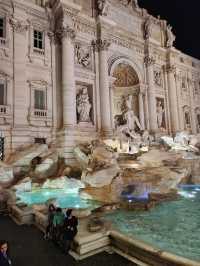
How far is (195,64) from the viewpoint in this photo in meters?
29.6

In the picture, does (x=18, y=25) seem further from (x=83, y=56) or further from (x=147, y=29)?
(x=147, y=29)

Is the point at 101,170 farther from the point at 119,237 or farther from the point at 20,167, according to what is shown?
the point at 119,237

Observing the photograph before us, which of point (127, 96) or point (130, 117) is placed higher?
point (127, 96)

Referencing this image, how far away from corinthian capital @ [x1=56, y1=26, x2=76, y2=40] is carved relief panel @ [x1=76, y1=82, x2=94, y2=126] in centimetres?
351

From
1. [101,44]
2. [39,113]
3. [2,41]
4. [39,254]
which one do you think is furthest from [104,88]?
[39,254]

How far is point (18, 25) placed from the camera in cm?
1608

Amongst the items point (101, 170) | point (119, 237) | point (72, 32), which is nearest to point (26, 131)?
point (101, 170)

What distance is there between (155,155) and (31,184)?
7549 millimetres

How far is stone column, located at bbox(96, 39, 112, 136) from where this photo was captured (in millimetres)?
18531

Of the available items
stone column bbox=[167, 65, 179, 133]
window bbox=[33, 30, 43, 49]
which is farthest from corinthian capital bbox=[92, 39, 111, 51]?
stone column bbox=[167, 65, 179, 133]

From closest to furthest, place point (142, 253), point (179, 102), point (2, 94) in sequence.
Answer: point (142, 253), point (2, 94), point (179, 102)

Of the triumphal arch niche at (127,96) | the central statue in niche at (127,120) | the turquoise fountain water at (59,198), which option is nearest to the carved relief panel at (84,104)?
the central statue in niche at (127,120)

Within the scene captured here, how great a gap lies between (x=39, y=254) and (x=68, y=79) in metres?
13.4

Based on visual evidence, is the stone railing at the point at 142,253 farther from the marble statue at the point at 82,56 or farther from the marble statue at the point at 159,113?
the marble statue at the point at 159,113
